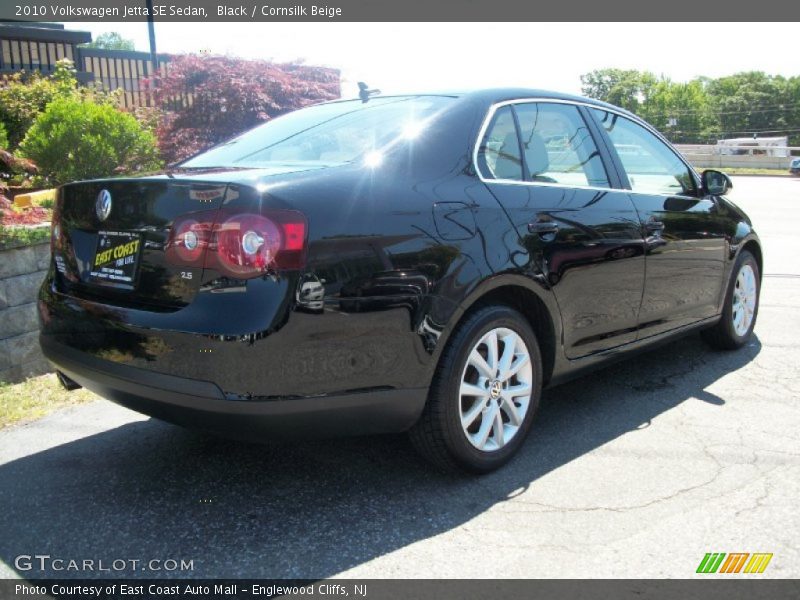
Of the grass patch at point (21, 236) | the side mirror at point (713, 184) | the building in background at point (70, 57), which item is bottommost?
the grass patch at point (21, 236)

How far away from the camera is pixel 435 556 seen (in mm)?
2768

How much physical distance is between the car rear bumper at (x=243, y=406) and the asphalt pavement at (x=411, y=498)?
409 mm

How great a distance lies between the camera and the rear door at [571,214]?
3.59 m

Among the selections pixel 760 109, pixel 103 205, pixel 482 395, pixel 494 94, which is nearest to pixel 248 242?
pixel 103 205

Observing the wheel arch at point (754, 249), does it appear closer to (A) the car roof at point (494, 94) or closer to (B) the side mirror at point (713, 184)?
(B) the side mirror at point (713, 184)

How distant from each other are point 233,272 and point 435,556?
1241 mm

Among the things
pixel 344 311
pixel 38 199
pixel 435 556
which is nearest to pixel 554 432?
pixel 435 556

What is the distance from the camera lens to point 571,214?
3801 millimetres

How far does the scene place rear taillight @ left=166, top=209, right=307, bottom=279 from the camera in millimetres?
2691

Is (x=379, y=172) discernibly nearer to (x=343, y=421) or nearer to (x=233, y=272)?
(x=233, y=272)

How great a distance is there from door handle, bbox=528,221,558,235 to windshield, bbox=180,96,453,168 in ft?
2.26

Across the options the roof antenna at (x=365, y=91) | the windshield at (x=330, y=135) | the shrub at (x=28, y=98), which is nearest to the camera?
the windshield at (x=330, y=135)

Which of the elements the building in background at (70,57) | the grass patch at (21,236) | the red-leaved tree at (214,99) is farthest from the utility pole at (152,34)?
the grass patch at (21,236)

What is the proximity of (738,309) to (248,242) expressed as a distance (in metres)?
4.07
